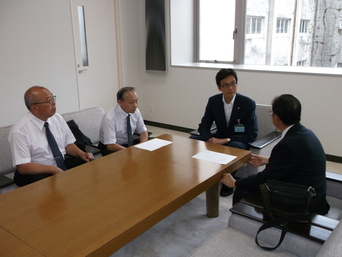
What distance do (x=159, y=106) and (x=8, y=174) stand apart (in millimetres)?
3185

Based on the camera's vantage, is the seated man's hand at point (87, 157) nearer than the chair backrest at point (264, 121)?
Yes

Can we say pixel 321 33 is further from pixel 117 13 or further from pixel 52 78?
pixel 52 78

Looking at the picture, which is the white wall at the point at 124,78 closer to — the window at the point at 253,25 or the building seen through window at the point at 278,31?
the building seen through window at the point at 278,31

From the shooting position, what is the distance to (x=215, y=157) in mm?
2250

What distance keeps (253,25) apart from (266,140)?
249 centimetres

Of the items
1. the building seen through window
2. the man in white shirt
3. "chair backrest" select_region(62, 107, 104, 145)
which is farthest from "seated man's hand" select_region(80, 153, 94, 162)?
the building seen through window

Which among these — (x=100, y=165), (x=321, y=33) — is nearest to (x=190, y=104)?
(x=321, y=33)

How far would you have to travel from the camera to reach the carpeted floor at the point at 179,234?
7.16 ft

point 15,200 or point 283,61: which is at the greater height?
point 283,61

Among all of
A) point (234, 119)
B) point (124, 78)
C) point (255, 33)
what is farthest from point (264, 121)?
point (124, 78)

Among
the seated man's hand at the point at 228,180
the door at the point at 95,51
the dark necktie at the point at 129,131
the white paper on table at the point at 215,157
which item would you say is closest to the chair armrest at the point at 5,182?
the dark necktie at the point at 129,131

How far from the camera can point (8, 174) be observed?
254cm

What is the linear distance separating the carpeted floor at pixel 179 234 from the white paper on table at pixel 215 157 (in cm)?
61

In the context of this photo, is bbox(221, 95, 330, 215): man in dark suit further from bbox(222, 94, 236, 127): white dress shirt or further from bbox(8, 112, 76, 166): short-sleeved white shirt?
bbox(8, 112, 76, 166): short-sleeved white shirt
